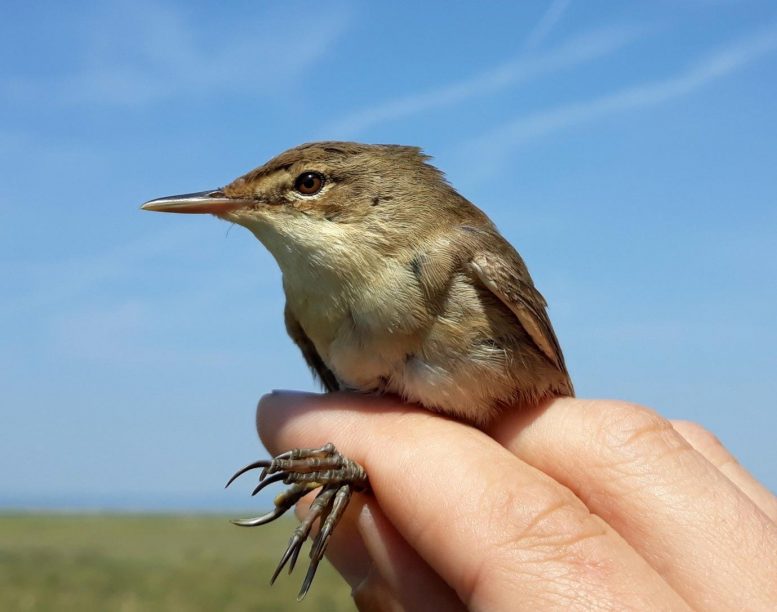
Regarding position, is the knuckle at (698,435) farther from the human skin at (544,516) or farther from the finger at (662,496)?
the finger at (662,496)

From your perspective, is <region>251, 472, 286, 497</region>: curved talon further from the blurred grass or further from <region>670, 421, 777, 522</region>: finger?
the blurred grass

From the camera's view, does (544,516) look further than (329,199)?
No

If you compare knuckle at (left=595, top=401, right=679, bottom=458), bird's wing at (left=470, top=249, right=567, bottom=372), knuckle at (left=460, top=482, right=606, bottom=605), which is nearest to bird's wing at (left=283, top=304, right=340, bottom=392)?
bird's wing at (left=470, top=249, right=567, bottom=372)

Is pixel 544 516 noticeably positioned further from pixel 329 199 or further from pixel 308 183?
pixel 308 183

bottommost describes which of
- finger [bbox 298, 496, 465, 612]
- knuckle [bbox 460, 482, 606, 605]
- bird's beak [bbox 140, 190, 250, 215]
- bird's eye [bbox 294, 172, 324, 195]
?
finger [bbox 298, 496, 465, 612]

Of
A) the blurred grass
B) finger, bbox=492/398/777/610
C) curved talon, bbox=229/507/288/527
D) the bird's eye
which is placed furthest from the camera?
the blurred grass

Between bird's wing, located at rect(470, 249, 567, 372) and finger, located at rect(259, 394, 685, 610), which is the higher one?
bird's wing, located at rect(470, 249, 567, 372)

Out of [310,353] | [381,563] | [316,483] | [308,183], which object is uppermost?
[308,183]

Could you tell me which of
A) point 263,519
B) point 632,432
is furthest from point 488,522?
point 263,519

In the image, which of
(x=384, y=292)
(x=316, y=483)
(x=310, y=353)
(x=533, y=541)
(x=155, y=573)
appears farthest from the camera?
(x=155, y=573)
